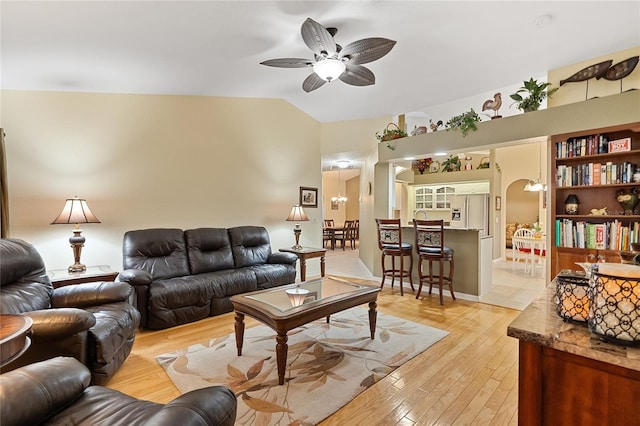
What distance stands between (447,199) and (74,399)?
814cm

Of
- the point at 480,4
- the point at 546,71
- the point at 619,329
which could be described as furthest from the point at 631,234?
the point at 619,329

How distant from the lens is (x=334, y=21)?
9.43ft

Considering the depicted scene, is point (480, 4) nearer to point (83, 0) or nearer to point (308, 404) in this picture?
point (83, 0)

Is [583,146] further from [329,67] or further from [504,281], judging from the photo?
[329,67]

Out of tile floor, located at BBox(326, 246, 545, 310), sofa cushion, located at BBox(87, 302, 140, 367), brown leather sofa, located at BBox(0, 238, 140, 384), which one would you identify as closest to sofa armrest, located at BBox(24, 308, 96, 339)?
brown leather sofa, located at BBox(0, 238, 140, 384)

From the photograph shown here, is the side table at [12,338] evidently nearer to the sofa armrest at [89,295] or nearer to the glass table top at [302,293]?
the sofa armrest at [89,295]

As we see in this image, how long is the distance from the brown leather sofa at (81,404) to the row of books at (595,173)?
4113mm

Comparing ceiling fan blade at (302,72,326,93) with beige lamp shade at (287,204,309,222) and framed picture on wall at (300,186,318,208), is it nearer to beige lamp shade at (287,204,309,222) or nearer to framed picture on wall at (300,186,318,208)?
beige lamp shade at (287,204,309,222)

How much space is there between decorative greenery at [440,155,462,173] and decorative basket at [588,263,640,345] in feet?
22.1

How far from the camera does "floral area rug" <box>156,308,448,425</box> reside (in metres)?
1.92

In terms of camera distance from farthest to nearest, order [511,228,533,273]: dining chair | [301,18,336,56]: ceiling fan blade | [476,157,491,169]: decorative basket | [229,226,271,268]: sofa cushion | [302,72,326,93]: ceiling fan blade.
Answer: [476,157,491,169]: decorative basket
[511,228,533,273]: dining chair
[229,226,271,268]: sofa cushion
[302,72,326,93]: ceiling fan blade
[301,18,336,56]: ceiling fan blade

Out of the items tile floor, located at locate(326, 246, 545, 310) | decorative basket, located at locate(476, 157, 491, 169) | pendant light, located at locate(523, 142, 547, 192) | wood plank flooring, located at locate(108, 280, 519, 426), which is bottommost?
wood plank flooring, located at locate(108, 280, 519, 426)

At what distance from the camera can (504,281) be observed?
17.4 ft

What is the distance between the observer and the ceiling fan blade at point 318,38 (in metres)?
2.30
